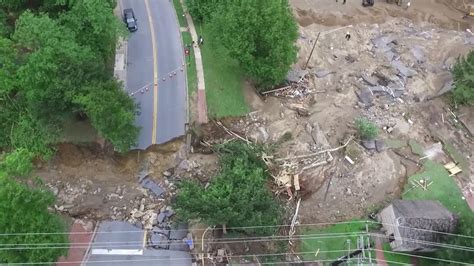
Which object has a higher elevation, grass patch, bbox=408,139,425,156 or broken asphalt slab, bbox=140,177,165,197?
broken asphalt slab, bbox=140,177,165,197

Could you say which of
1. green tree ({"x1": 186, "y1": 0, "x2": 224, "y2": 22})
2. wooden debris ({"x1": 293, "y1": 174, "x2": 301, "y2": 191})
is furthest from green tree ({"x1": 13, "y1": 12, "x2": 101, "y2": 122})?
wooden debris ({"x1": 293, "y1": 174, "x2": 301, "y2": 191})

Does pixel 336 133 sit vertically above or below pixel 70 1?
below

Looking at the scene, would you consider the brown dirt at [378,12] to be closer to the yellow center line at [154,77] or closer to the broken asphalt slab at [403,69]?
the broken asphalt slab at [403,69]

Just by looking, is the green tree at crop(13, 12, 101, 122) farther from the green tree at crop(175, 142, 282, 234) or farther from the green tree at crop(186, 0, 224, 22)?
the green tree at crop(186, 0, 224, 22)

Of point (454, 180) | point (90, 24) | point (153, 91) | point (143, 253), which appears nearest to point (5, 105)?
Result: point (90, 24)

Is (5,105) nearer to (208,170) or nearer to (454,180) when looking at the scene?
(208,170)
